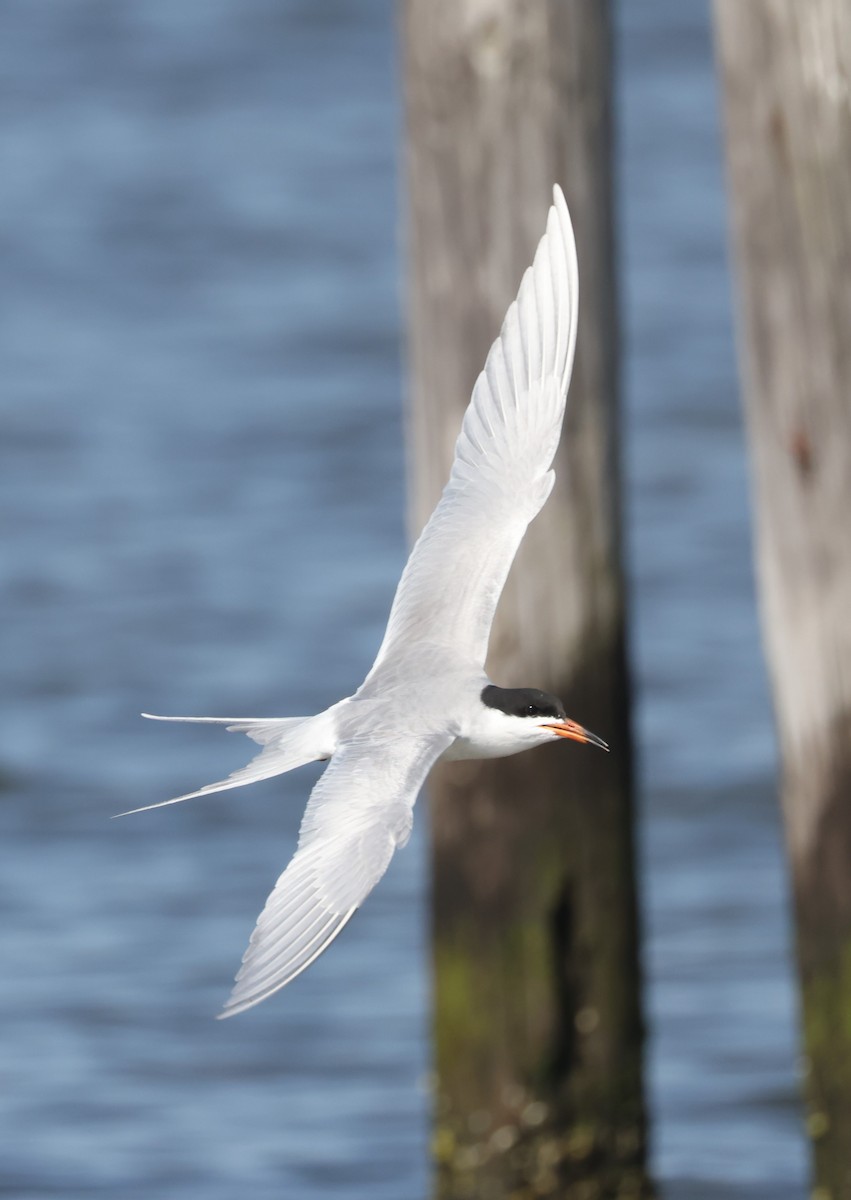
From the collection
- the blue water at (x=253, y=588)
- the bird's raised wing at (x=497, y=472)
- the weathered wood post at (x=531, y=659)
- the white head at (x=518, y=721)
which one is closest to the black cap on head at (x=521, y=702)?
the white head at (x=518, y=721)

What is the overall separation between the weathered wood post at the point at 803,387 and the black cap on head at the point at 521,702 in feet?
4.31

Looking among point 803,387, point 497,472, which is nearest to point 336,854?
point 497,472

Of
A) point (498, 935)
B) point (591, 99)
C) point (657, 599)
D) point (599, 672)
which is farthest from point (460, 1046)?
point (657, 599)

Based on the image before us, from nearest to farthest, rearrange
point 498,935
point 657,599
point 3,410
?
point 498,935 < point 657,599 < point 3,410

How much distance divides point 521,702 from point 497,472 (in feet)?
2.39

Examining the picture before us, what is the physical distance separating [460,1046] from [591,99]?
2582 millimetres

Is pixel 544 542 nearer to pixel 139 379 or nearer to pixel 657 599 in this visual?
pixel 657 599

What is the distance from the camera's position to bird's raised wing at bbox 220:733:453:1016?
3.10 metres

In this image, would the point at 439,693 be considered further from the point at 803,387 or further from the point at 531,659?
the point at 803,387

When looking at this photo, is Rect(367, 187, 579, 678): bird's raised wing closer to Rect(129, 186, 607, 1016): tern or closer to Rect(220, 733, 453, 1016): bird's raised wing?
Rect(129, 186, 607, 1016): tern

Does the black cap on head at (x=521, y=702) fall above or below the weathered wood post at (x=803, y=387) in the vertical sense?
below

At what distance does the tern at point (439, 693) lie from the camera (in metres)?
3.30

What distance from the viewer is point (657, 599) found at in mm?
11602

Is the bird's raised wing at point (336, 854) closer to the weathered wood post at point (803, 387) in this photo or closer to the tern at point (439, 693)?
the tern at point (439, 693)
